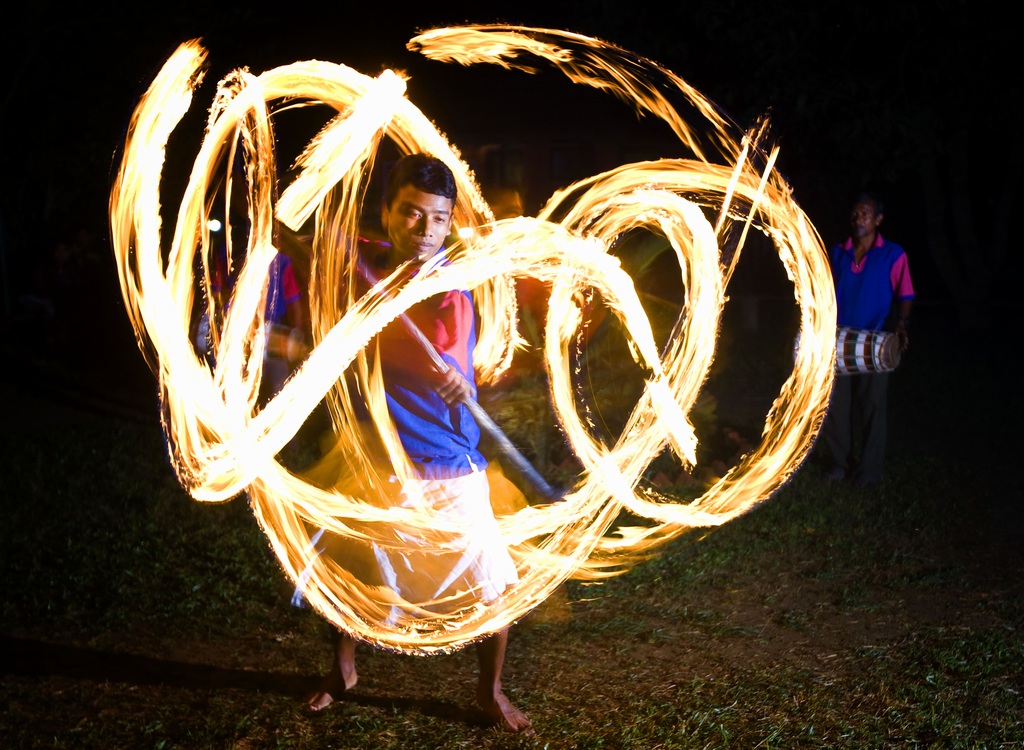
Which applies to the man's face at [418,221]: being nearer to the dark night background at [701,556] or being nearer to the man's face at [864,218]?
the dark night background at [701,556]

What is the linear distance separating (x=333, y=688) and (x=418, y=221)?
6.50 feet

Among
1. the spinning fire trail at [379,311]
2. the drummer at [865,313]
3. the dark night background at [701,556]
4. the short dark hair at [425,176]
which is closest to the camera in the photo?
the short dark hair at [425,176]

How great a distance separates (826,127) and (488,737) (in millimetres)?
9459

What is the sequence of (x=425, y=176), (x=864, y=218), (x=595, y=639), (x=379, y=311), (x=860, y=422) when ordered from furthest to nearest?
(x=860, y=422), (x=864, y=218), (x=595, y=639), (x=379, y=311), (x=425, y=176)

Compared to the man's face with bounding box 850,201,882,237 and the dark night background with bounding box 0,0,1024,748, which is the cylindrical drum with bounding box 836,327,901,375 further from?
the dark night background with bounding box 0,0,1024,748

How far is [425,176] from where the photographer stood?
3.78m

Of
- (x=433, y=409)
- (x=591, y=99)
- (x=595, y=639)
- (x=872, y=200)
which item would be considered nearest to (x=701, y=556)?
(x=595, y=639)

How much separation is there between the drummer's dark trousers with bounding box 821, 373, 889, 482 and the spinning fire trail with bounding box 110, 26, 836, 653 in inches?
41.3

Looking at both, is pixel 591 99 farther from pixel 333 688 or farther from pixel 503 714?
pixel 503 714

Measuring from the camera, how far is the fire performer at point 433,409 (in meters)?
3.82

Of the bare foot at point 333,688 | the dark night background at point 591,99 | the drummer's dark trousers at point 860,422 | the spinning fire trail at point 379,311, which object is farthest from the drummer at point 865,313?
the bare foot at point 333,688

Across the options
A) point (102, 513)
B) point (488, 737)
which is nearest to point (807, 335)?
point (488, 737)

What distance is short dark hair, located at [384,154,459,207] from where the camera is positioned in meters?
3.78

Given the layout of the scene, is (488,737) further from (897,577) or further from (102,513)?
(102,513)
